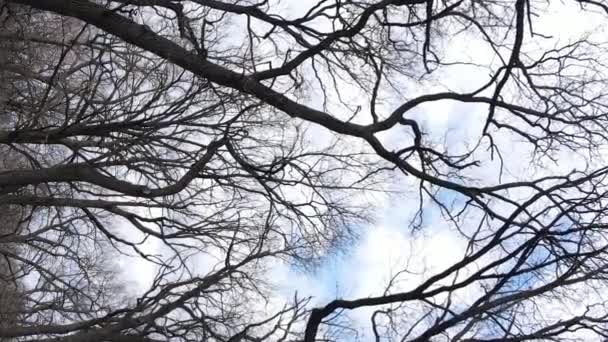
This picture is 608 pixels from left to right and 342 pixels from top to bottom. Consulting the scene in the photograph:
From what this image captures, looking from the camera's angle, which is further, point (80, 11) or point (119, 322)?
point (119, 322)

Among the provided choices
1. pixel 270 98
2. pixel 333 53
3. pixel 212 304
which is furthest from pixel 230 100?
pixel 212 304

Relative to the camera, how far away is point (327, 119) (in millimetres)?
7246

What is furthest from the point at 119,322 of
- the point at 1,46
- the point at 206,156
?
the point at 1,46

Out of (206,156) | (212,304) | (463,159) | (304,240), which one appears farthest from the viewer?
(304,240)

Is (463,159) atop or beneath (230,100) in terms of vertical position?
beneath

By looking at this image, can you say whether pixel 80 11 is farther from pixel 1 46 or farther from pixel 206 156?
pixel 1 46

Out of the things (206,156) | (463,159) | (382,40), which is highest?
(382,40)

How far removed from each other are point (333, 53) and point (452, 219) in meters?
2.87

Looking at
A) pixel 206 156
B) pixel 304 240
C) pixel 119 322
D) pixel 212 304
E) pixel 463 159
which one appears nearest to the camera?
pixel 206 156

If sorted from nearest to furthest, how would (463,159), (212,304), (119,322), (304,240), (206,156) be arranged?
(206,156) < (463,159) < (119,322) < (212,304) < (304,240)

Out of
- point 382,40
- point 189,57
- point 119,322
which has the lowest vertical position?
point 119,322

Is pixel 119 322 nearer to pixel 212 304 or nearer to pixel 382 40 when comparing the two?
pixel 212 304

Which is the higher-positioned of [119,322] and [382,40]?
[382,40]

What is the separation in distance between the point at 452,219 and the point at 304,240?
246cm
